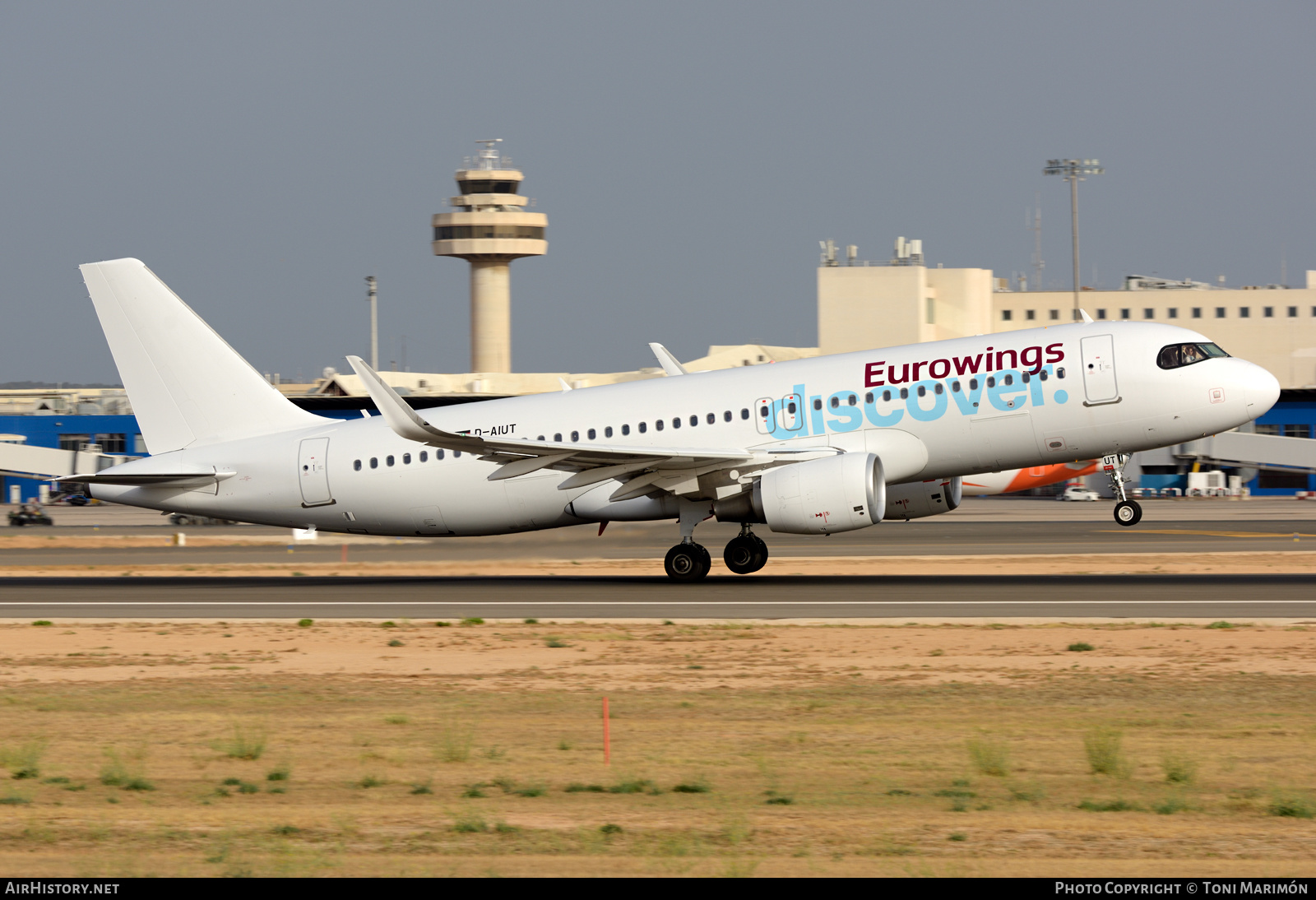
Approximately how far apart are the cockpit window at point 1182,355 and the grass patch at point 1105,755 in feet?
52.2

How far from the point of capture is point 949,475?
29.0 meters

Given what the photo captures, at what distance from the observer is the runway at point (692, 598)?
979 inches

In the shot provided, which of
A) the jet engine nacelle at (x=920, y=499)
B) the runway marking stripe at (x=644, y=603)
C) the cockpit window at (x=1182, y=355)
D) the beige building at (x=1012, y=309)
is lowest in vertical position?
the runway marking stripe at (x=644, y=603)

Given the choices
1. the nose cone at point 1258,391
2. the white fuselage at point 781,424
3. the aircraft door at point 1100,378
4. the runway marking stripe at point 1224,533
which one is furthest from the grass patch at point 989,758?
the runway marking stripe at point 1224,533

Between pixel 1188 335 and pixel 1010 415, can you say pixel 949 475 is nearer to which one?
pixel 1010 415

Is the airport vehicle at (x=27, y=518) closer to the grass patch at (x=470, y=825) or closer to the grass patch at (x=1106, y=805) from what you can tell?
the grass patch at (x=470, y=825)

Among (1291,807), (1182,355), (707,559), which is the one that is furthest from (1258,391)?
(1291,807)

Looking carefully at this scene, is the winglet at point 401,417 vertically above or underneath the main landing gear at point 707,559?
above

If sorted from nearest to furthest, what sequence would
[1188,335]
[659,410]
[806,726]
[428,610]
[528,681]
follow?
[806,726] → [528,681] → [428,610] → [1188,335] → [659,410]

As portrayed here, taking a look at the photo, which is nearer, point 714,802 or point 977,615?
point 714,802

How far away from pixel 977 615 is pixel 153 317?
19944 mm

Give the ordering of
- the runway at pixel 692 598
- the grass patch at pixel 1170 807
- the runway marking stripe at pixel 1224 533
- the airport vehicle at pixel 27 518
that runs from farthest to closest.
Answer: the airport vehicle at pixel 27 518 → the runway marking stripe at pixel 1224 533 → the runway at pixel 692 598 → the grass patch at pixel 1170 807

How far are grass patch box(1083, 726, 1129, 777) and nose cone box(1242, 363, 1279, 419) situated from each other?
16.4 m
